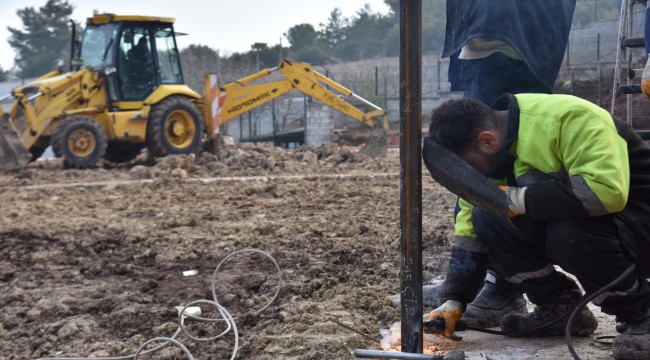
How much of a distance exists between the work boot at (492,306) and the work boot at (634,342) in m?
0.65

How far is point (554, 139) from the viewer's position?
8.21 feet

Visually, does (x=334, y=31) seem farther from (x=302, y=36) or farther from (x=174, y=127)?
(x=174, y=127)

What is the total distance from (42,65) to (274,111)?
27.6m

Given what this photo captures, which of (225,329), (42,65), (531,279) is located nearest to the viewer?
(531,279)

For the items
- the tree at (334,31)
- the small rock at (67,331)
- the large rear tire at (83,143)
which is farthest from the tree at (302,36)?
the small rock at (67,331)

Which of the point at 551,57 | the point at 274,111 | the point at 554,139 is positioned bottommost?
the point at 274,111

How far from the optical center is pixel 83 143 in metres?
12.8

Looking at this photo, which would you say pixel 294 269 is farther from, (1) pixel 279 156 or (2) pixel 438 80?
(2) pixel 438 80

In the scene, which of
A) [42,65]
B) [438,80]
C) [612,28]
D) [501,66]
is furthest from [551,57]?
[42,65]

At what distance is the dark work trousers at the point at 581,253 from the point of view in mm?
2488

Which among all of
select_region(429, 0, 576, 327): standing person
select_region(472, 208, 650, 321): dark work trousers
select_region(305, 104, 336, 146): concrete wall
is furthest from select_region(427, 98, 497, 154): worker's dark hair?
select_region(305, 104, 336, 146): concrete wall

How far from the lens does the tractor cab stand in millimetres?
13234

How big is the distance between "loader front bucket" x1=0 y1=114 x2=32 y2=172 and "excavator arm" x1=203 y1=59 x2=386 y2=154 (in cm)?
334

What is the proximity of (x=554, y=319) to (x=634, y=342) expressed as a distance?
0.42 m
